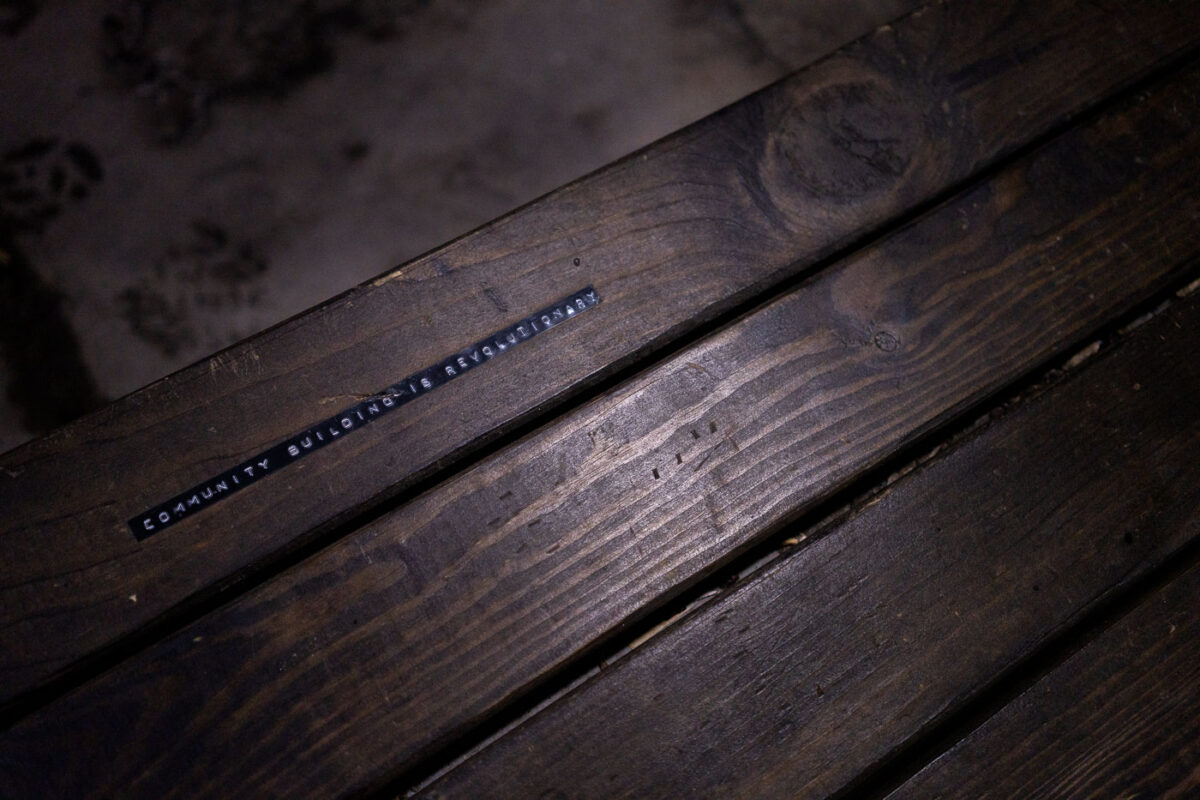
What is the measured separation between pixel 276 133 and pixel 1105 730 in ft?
4.88

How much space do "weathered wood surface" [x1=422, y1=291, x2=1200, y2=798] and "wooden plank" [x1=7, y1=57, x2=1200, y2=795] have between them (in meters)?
0.06

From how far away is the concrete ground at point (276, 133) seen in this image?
147 centimetres

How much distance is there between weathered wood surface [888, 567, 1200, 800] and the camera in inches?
38.1

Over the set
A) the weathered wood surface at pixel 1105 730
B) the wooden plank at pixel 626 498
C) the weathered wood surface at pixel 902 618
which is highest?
the wooden plank at pixel 626 498

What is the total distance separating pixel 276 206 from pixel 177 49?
35 cm

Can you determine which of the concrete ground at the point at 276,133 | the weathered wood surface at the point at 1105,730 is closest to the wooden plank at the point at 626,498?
the weathered wood surface at the point at 1105,730

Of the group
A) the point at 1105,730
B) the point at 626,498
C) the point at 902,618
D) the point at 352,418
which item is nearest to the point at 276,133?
the point at 352,418

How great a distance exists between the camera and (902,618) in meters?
0.99

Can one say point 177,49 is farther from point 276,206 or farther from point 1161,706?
point 1161,706

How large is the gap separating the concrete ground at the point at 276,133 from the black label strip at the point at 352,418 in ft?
1.82

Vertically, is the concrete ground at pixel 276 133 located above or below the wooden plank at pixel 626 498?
above

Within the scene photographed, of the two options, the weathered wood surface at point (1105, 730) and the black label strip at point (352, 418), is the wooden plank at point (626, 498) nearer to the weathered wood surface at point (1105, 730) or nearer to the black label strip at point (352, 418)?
the black label strip at point (352, 418)

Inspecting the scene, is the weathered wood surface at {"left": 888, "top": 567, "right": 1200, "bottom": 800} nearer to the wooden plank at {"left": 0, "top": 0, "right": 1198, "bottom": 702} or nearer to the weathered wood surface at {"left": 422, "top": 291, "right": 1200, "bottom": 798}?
the weathered wood surface at {"left": 422, "top": 291, "right": 1200, "bottom": 798}

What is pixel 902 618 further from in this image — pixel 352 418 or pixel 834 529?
pixel 352 418
